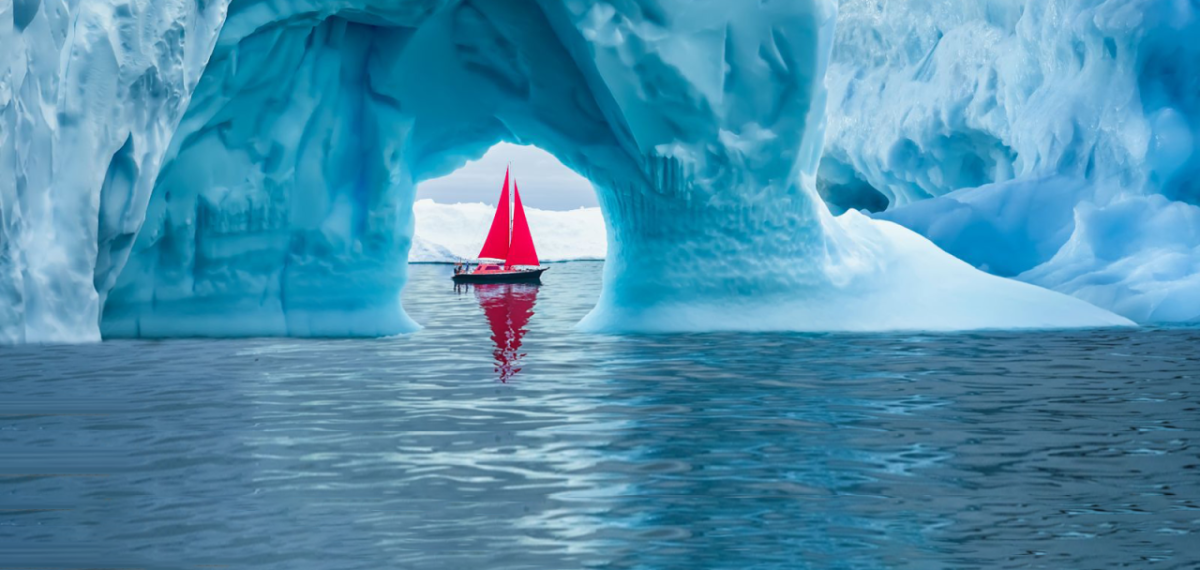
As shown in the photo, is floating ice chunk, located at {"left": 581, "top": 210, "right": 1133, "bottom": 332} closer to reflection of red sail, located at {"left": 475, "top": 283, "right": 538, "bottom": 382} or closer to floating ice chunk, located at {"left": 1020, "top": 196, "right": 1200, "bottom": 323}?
floating ice chunk, located at {"left": 1020, "top": 196, "right": 1200, "bottom": 323}

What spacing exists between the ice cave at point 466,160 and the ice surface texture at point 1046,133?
6 cm

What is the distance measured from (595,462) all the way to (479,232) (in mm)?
57610

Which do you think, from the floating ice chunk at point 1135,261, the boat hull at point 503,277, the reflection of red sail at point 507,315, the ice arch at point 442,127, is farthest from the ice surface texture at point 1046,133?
the boat hull at point 503,277

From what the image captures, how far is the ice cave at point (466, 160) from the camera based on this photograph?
11.4 m

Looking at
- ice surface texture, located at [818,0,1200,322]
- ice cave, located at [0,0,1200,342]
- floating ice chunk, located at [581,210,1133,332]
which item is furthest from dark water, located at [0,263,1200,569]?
ice surface texture, located at [818,0,1200,322]

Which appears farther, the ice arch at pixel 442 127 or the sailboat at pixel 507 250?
the sailboat at pixel 507 250

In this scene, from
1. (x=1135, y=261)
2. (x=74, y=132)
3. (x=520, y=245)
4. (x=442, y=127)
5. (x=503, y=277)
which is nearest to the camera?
(x=74, y=132)

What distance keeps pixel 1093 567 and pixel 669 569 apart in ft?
4.56

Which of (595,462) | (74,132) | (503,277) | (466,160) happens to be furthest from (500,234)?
(595,462)

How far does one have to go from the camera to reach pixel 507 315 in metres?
21.1

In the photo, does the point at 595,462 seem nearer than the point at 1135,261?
Yes

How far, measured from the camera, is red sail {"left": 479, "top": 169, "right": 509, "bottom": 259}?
98.7ft

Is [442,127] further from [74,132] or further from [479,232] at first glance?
[479,232]

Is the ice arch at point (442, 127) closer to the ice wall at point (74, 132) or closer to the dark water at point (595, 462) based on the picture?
the ice wall at point (74, 132)
